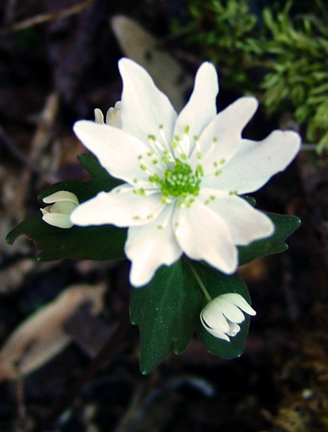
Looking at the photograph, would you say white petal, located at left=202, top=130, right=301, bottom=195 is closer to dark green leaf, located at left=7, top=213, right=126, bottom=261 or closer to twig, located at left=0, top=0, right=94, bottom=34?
dark green leaf, located at left=7, top=213, right=126, bottom=261

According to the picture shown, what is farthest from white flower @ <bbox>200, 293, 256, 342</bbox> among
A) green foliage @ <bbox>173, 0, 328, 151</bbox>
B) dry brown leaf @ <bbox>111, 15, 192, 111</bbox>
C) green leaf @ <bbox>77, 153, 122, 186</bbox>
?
dry brown leaf @ <bbox>111, 15, 192, 111</bbox>

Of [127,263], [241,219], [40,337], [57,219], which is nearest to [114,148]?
[57,219]

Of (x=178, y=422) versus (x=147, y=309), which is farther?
(x=178, y=422)

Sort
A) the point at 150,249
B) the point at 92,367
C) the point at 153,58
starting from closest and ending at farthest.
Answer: the point at 150,249, the point at 92,367, the point at 153,58

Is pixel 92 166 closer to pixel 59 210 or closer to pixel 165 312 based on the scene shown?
pixel 59 210

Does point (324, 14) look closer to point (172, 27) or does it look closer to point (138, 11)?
point (172, 27)

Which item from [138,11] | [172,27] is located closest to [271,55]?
[172,27]
